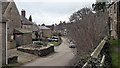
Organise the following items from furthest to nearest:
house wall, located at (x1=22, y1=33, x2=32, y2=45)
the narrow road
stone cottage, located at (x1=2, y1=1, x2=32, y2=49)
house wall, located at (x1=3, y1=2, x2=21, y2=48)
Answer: house wall, located at (x1=22, y1=33, x2=32, y2=45)
house wall, located at (x1=3, y1=2, x2=21, y2=48)
stone cottage, located at (x1=2, y1=1, x2=32, y2=49)
the narrow road

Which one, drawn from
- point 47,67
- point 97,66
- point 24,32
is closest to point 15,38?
point 24,32

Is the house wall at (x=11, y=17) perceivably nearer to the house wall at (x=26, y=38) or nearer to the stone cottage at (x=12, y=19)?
the stone cottage at (x=12, y=19)

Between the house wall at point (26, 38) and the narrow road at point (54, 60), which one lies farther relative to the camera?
the house wall at point (26, 38)

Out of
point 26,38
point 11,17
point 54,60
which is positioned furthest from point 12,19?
point 54,60

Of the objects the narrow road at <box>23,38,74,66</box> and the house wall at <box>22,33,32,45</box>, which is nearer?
the narrow road at <box>23,38,74,66</box>

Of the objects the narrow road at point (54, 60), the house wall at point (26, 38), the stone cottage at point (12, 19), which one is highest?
the stone cottage at point (12, 19)

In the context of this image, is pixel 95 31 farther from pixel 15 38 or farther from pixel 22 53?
pixel 15 38

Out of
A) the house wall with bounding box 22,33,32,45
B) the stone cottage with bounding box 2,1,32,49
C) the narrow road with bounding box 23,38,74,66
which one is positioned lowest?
the narrow road with bounding box 23,38,74,66

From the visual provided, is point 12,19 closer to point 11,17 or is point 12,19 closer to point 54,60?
point 11,17

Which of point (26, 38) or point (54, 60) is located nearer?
point (54, 60)

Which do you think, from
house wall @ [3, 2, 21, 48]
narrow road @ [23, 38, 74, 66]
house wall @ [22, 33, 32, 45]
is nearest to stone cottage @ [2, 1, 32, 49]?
house wall @ [3, 2, 21, 48]

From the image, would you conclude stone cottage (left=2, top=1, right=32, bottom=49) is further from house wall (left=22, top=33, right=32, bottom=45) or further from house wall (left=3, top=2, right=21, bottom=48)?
house wall (left=22, top=33, right=32, bottom=45)

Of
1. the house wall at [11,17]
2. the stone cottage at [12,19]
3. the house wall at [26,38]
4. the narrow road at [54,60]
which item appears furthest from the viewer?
the house wall at [26,38]

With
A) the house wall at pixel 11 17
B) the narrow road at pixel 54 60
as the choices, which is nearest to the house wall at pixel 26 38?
the house wall at pixel 11 17
